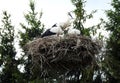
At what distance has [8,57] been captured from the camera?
16.5 metres

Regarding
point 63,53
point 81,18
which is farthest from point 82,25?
point 63,53

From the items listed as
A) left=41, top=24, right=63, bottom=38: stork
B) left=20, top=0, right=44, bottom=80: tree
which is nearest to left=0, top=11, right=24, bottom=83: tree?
left=20, top=0, right=44, bottom=80: tree

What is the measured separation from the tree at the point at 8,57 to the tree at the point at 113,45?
11.3 feet

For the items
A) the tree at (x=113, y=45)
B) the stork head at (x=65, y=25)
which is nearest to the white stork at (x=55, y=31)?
the stork head at (x=65, y=25)

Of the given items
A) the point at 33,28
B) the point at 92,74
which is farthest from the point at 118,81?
the point at 33,28

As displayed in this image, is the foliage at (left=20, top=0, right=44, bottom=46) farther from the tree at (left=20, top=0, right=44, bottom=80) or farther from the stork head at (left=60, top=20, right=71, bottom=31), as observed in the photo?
the stork head at (left=60, top=20, right=71, bottom=31)

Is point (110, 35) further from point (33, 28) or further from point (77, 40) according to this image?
point (77, 40)

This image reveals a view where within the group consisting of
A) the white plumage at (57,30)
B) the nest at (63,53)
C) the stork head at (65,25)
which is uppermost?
the stork head at (65,25)

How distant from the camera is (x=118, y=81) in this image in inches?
577

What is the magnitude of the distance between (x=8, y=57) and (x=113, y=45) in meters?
4.11

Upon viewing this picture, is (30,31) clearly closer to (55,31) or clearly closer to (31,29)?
(31,29)

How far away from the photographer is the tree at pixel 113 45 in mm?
14711

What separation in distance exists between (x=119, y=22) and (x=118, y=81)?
2.53 metres

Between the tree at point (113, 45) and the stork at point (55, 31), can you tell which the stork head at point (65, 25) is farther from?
the tree at point (113, 45)
